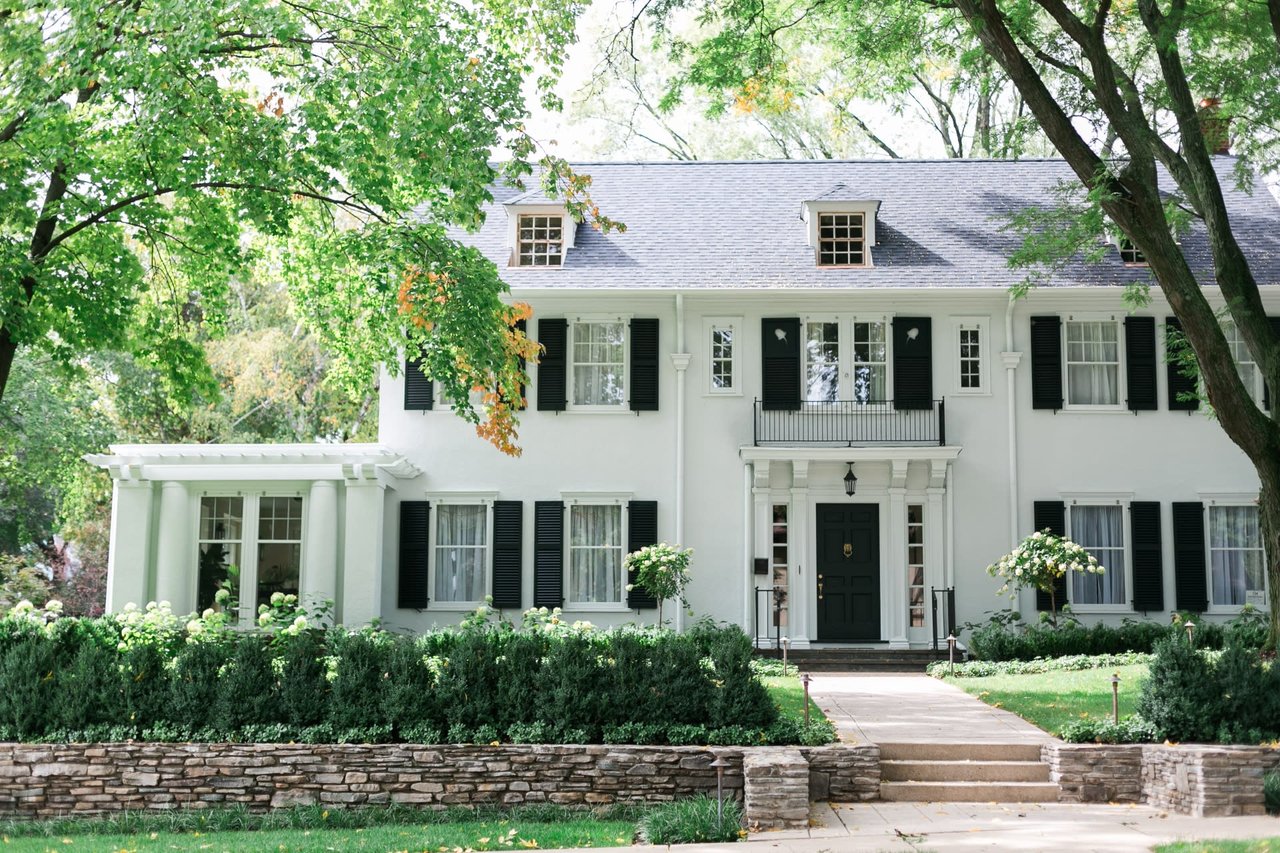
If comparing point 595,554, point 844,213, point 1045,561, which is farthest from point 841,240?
point 595,554

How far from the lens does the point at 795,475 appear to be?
705 inches

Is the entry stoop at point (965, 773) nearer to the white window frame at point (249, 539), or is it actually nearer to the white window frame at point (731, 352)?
the white window frame at point (731, 352)

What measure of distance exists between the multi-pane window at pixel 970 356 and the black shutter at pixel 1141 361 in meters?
2.12

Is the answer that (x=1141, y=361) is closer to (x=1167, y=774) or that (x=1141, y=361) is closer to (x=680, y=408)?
(x=680, y=408)

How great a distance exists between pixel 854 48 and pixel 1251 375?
8530 millimetres

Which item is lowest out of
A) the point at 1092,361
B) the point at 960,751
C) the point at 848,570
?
the point at 960,751

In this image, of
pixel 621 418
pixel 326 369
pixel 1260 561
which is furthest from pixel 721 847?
pixel 326 369

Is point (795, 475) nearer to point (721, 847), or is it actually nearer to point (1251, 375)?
point (1251, 375)

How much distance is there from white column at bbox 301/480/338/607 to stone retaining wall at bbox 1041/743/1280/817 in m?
10.4

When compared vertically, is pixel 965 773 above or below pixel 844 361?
below

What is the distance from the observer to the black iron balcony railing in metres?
18.0

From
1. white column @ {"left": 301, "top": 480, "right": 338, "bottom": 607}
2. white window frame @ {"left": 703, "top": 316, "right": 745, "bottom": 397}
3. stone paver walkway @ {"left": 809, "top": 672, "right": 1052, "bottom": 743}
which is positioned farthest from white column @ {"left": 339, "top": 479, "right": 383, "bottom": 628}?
stone paver walkway @ {"left": 809, "top": 672, "right": 1052, "bottom": 743}

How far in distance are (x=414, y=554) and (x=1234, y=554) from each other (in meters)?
11.8

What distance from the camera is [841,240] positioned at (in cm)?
1902
